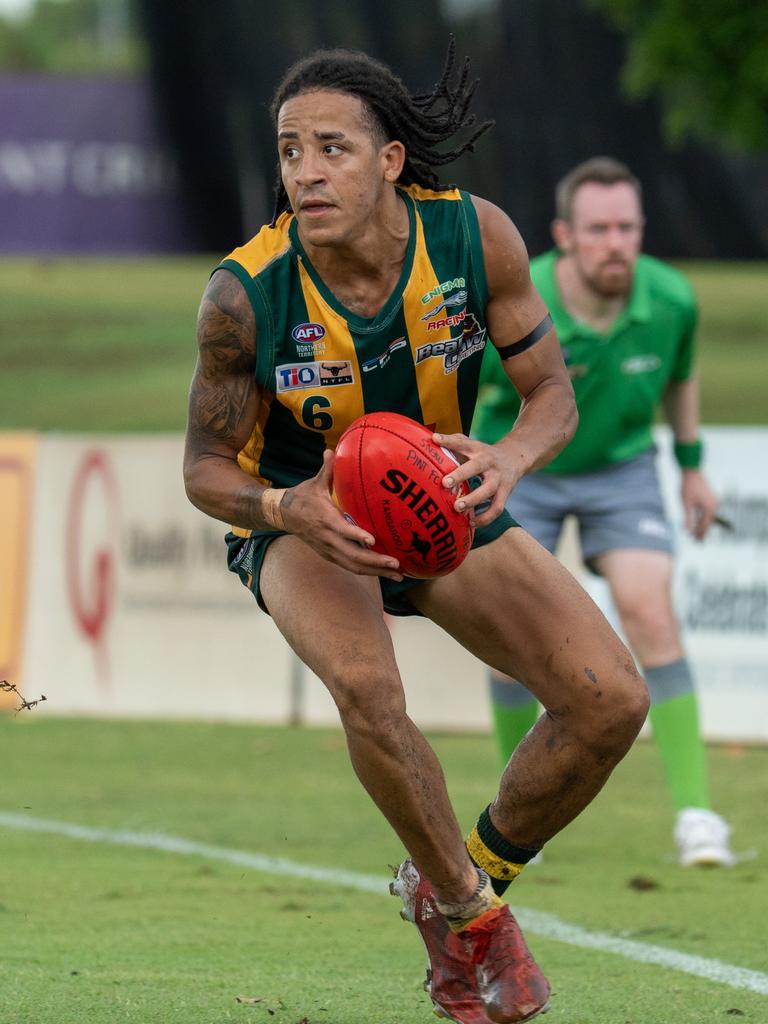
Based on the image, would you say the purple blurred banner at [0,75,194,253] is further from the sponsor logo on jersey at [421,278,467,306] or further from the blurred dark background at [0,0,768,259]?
the sponsor logo on jersey at [421,278,467,306]

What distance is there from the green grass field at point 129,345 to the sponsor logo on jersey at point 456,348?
20461 mm

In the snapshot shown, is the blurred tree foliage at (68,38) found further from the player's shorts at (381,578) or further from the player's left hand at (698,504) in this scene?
the player's shorts at (381,578)

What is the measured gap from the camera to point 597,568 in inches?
310

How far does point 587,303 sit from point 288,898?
284cm

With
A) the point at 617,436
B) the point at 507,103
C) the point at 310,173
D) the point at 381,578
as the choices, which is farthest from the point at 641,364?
the point at 507,103

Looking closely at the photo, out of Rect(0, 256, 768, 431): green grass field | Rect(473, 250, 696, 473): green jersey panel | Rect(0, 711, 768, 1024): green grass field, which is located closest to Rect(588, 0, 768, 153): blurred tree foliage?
Rect(0, 256, 768, 431): green grass field

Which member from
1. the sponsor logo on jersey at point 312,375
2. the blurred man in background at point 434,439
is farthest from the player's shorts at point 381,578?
the sponsor logo on jersey at point 312,375

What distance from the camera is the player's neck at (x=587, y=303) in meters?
7.88

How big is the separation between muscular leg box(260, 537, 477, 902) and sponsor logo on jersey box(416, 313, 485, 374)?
65 cm

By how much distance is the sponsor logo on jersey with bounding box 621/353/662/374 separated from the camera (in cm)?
786

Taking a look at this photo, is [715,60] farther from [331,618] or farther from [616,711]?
[331,618]

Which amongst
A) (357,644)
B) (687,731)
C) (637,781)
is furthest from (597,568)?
(357,644)

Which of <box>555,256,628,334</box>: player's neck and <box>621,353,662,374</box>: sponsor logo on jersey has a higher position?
<box>555,256,628,334</box>: player's neck

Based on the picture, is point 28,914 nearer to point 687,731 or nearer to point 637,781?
point 687,731
